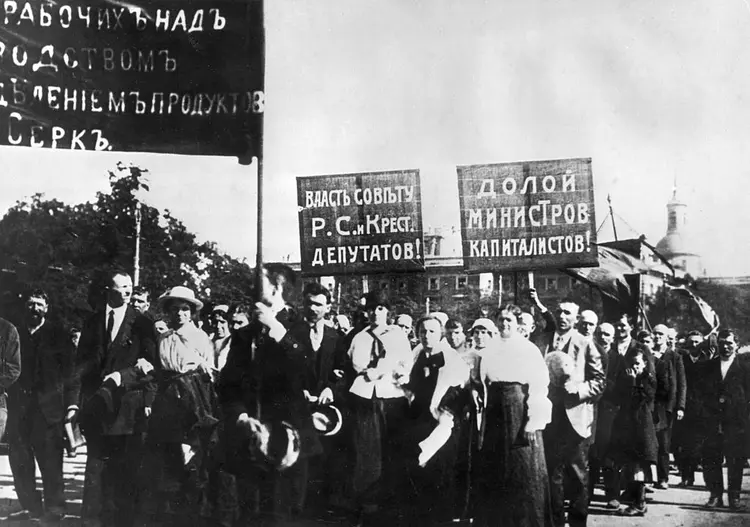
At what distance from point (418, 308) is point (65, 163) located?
2.90 m

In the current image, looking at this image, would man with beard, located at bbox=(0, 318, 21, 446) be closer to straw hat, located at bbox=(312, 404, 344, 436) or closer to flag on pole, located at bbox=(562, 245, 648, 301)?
straw hat, located at bbox=(312, 404, 344, 436)

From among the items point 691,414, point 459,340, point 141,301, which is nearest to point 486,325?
point 459,340

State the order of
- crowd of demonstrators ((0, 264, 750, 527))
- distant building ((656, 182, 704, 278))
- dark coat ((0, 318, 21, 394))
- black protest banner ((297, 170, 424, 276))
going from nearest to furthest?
crowd of demonstrators ((0, 264, 750, 527)), distant building ((656, 182, 704, 278)), black protest banner ((297, 170, 424, 276)), dark coat ((0, 318, 21, 394))

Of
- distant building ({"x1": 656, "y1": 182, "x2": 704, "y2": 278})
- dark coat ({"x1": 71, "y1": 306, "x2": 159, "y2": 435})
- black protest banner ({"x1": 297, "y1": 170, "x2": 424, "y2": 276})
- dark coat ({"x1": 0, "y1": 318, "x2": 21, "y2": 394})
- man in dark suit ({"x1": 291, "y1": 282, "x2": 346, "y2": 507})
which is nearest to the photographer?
distant building ({"x1": 656, "y1": 182, "x2": 704, "y2": 278})

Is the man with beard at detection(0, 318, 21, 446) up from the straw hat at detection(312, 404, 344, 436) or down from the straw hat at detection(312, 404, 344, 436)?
up

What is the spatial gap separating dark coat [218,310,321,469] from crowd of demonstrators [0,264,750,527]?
1 centimetres

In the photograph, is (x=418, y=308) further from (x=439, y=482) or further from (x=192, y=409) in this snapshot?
(x=192, y=409)

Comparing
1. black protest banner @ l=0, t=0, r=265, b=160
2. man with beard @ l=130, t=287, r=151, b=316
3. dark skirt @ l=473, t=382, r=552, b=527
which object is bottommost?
dark skirt @ l=473, t=382, r=552, b=527

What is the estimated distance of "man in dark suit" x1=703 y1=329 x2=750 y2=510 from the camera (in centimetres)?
573

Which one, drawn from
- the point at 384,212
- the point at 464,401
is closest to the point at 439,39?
the point at 384,212

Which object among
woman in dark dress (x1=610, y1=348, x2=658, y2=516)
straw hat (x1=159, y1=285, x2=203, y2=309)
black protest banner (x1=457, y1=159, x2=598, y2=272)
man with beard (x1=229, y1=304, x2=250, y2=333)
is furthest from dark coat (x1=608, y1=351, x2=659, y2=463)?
straw hat (x1=159, y1=285, x2=203, y2=309)

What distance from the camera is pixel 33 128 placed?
6621 mm

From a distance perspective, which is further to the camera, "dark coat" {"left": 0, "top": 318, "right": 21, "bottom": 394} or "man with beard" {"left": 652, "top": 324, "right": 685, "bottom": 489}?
"dark coat" {"left": 0, "top": 318, "right": 21, "bottom": 394}

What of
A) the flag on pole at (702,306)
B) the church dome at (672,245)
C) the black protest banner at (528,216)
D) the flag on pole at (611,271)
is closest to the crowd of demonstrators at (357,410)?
the flag on pole at (702,306)
